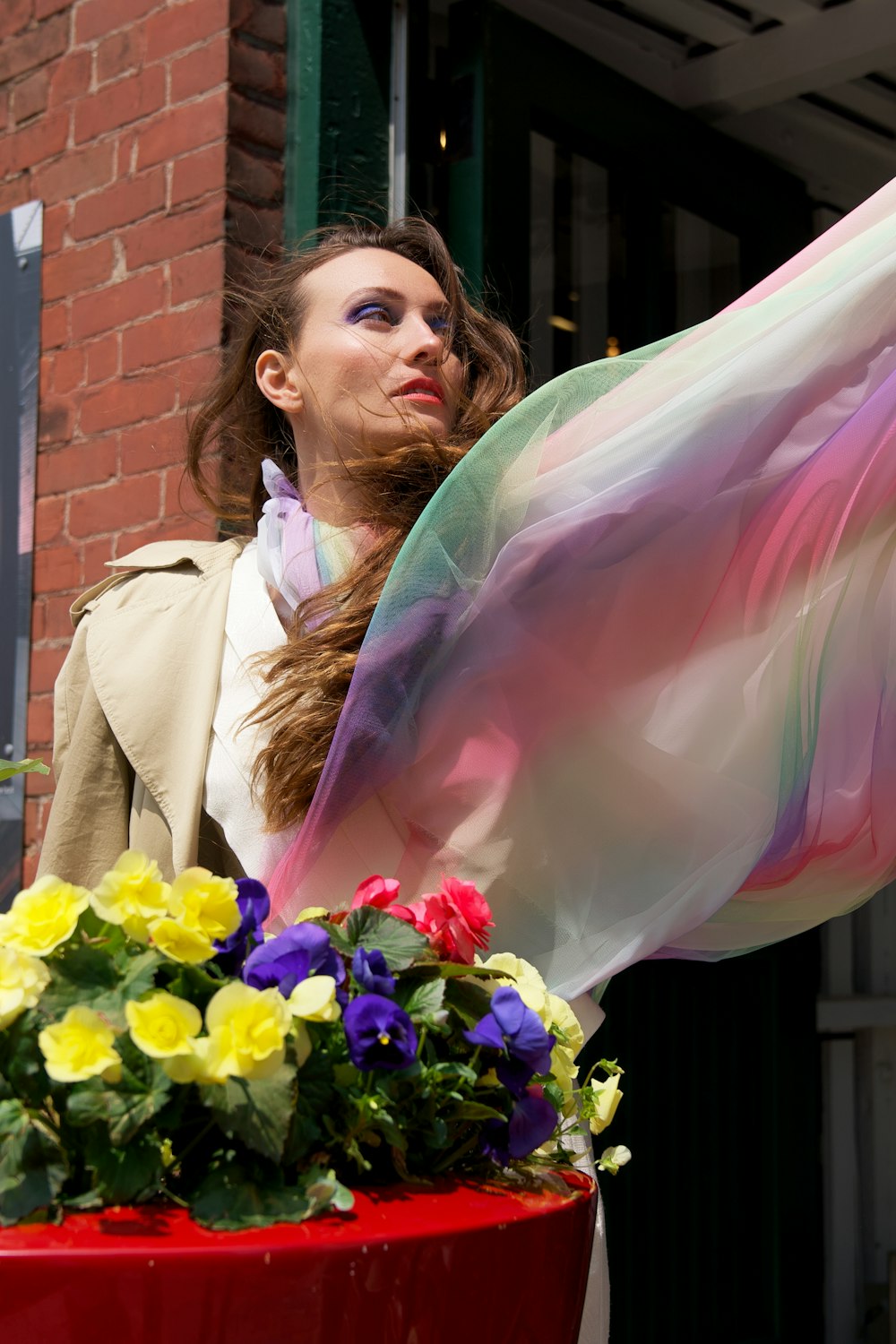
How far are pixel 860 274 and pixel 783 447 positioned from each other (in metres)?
0.17

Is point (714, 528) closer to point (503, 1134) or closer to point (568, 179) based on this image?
point (503, 1134)

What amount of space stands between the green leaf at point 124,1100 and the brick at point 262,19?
92.0 inches

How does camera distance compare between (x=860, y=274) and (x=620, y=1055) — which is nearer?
(x=860, y=274)

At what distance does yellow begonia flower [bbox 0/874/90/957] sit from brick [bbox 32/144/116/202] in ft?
7.77

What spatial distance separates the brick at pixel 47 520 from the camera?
3.00 meters

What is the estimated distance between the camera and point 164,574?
2.03 m

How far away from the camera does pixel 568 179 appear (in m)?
3.48

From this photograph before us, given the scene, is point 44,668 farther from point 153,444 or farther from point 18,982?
point 18,982

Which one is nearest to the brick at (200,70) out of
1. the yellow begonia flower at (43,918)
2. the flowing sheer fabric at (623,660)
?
the flowing sheer fabric at (623,660)

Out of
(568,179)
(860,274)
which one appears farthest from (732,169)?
(860,274)

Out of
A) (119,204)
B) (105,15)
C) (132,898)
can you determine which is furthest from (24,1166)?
(105,15)

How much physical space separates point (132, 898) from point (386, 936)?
7.1 inches

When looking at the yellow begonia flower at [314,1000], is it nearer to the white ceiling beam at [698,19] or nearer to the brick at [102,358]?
the brick at [102,358]

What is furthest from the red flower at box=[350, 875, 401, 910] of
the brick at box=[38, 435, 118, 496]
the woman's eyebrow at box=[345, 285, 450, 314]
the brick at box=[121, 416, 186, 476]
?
the brick at box=[38, 435, 118, 496]
